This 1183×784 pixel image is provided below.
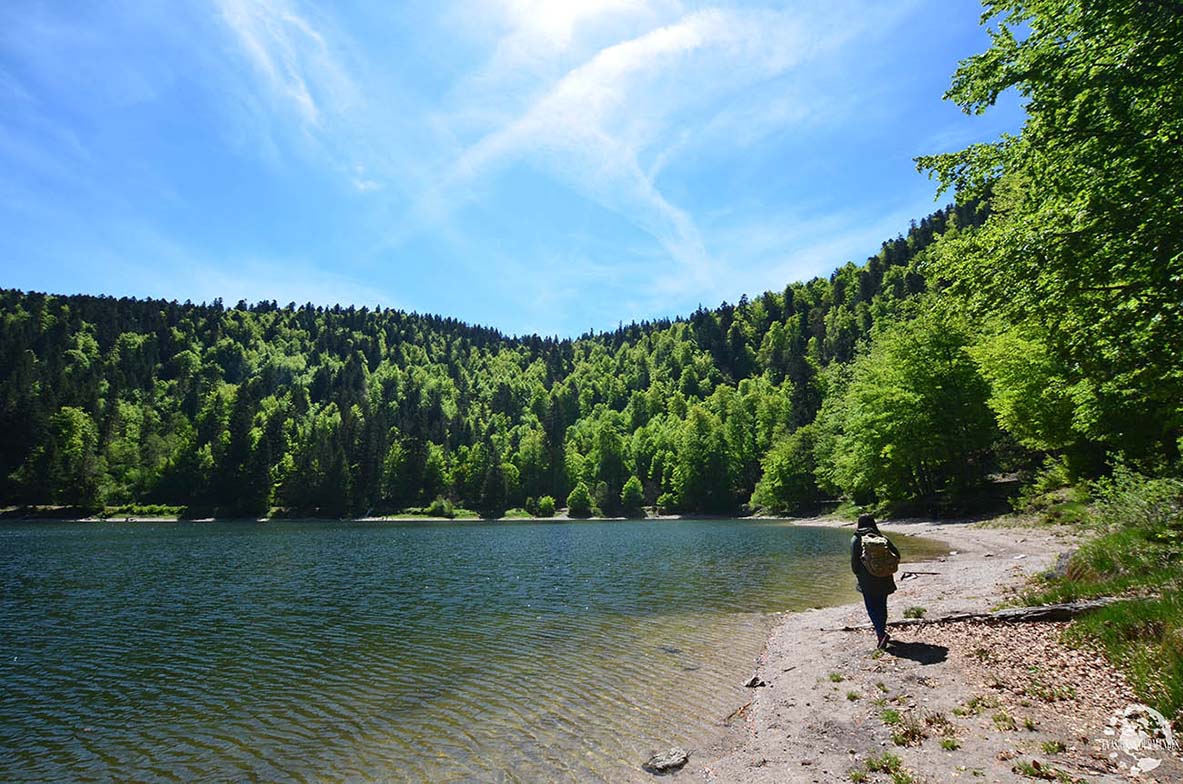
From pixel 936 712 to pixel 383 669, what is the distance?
572 inches

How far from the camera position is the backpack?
13.7m

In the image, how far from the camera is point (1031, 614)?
13.5 metres

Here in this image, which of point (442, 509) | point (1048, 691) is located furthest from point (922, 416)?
point (442, 509)

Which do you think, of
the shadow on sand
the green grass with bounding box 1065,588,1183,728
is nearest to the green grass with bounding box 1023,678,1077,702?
the green grass with bounding box 1065,588,1183,728

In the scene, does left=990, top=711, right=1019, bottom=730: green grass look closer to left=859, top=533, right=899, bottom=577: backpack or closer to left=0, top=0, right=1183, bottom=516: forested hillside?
left=859, top=533, right=899, bottom=577: backpack

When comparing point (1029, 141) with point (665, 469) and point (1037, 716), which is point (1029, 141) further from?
point (665, 469)

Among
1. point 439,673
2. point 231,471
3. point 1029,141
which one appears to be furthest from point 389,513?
point 1029,141

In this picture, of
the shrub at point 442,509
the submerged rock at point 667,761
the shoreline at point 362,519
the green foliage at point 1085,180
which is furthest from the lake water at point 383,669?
the shrub at point 442,509

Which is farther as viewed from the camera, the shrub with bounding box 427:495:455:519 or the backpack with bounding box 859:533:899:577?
the shrub with bounding box 427:495:455:519

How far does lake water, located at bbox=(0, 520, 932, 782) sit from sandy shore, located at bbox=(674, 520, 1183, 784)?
52.6 inches

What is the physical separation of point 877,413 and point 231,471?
140590mm

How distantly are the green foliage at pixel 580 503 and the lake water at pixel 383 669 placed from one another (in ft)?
310

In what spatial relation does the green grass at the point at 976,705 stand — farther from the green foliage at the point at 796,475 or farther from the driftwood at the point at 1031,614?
the green foliage at the point at 796,475

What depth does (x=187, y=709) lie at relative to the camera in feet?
47.3
